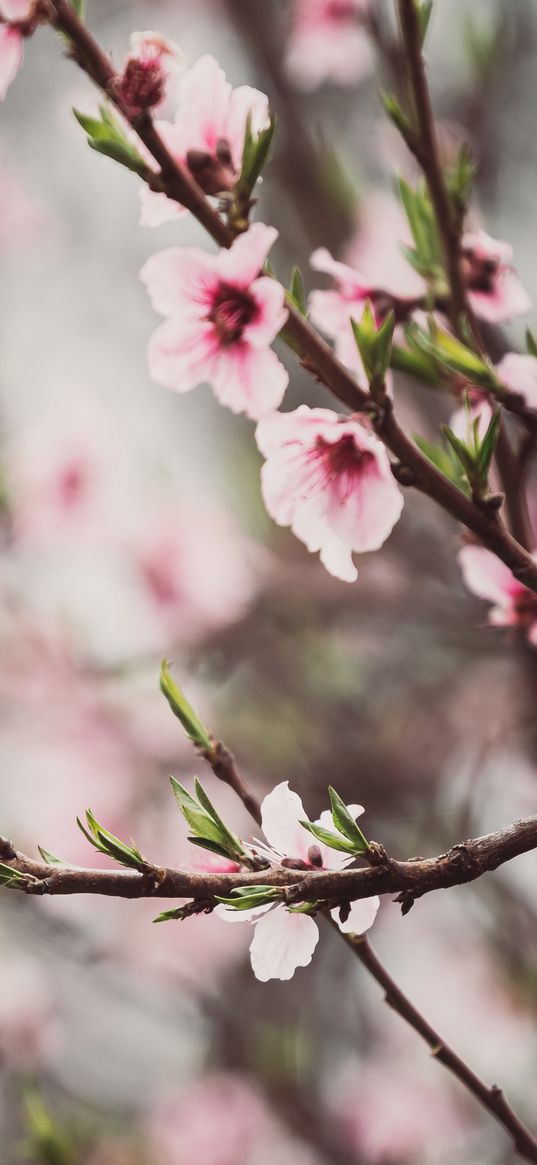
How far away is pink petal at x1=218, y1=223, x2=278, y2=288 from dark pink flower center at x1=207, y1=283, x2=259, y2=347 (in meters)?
0.02

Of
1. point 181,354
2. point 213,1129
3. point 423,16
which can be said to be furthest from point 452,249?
point 213,1129

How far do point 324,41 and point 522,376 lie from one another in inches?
66.1

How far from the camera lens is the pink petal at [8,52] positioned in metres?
0.53

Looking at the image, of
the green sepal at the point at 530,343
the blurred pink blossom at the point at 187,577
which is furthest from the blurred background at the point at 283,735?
the green sepal at the point at 530,343

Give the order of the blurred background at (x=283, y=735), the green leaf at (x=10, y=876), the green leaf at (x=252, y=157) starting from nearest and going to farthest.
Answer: the green leaf at (x=10, y=876)
the green leaf at (x=252, y=157)
the blurred background at (x=283, y=735)

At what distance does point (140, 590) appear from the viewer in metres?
2.11

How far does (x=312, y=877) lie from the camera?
0.43m

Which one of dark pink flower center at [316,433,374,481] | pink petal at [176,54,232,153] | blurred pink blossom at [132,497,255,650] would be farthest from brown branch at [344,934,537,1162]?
blurred pink blossom at [132,497,255,650]

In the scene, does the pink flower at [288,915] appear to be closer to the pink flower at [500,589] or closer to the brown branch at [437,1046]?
the brown branch at [437,1046]

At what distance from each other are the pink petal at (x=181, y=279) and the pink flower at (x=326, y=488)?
0.36 feet

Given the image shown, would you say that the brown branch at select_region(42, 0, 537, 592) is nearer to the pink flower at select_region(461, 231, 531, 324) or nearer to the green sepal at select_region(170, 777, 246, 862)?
the green sepal at select_region(170, 777, 246, 862)

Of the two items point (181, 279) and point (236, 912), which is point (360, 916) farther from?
point (181, 279)

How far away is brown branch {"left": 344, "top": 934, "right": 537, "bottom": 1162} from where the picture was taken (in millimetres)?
568

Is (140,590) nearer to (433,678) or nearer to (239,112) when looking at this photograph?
(433,678)
